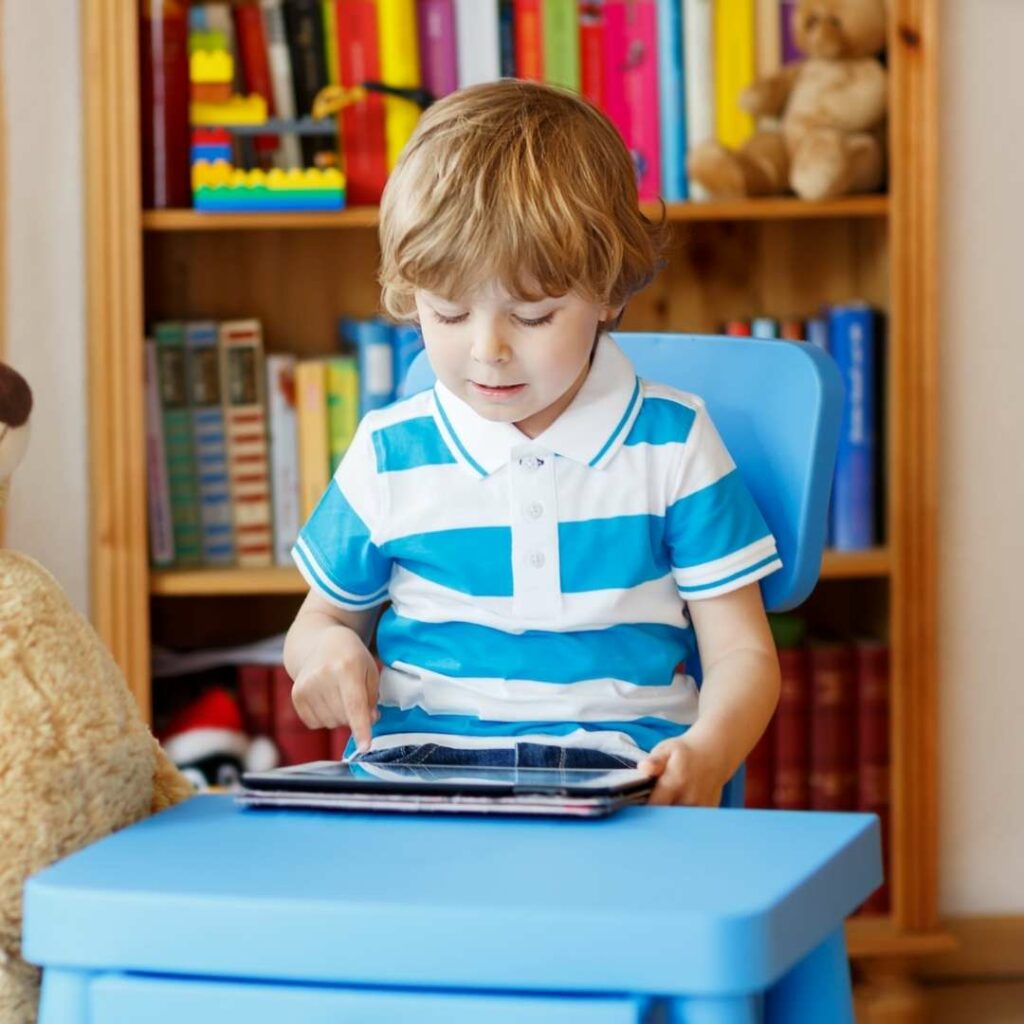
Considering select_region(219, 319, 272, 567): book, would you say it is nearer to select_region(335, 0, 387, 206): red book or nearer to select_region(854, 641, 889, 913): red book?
select_region(335, 0, 387, 206): red book

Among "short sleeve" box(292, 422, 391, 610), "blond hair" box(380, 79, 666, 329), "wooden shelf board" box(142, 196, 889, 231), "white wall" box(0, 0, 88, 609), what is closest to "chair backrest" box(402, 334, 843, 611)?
"blond hair" box(380, 79, 666, 329)

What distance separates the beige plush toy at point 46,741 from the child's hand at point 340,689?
0.15 meters

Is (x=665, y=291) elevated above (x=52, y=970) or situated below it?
above

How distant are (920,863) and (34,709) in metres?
1.42

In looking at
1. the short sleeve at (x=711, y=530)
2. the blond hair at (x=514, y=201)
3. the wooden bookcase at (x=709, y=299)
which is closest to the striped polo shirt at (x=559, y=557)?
the short sleeve at (x=711, y=530)

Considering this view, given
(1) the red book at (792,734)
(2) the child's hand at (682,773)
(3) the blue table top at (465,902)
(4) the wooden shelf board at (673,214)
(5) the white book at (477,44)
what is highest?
(5) the white book at (477,44)

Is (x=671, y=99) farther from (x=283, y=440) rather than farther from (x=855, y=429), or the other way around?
(x=283, y=440)

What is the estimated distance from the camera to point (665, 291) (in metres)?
2.11

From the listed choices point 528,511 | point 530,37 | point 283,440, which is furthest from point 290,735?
point 528,511

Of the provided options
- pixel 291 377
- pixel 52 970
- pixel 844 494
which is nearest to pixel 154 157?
pixel 291 377

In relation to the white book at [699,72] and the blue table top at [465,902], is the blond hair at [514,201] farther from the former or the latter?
the white book at [699,72]

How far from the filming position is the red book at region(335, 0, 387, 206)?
6.22 feet

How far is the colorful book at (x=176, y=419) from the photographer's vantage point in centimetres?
194

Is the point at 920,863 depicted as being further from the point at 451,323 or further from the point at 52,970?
the point at 52,970
